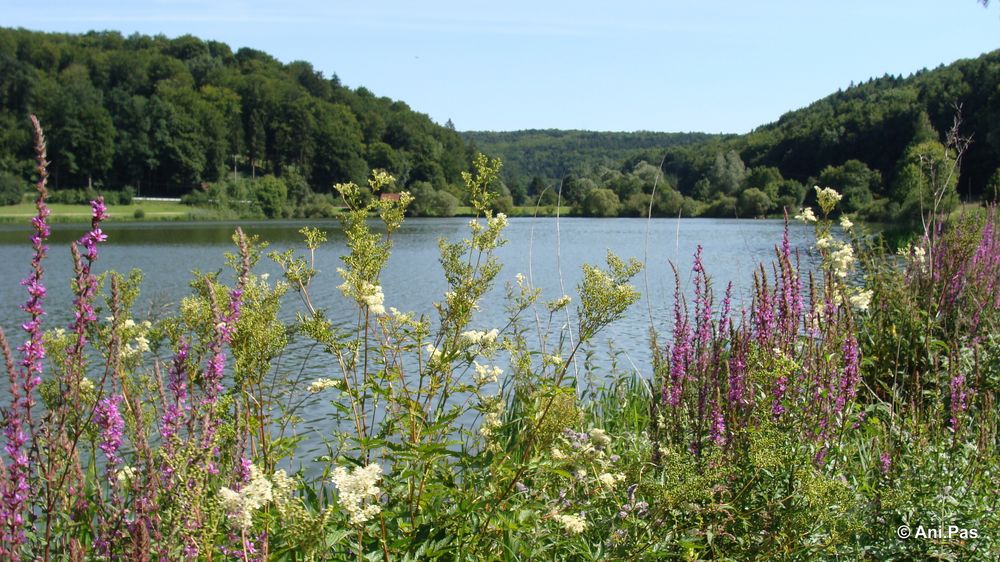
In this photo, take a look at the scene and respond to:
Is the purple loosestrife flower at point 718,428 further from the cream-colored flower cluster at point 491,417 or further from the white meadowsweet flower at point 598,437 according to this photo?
the cream-colored flower cluster at point 491,417

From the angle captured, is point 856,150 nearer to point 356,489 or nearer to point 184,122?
point 184,122

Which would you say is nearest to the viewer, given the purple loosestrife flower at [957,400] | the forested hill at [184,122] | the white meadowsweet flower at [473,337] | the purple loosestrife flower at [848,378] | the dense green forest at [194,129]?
the white meadowsweet flower at [473,337]

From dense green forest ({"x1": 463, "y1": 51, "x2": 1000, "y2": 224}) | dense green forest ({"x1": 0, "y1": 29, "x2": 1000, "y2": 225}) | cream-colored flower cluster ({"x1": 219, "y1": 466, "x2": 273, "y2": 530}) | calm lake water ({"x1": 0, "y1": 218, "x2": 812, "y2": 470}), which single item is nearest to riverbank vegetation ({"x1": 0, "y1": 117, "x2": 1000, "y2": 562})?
cream-colored flower cluster ({"x1": 219, "y1": 466, "x2": 273, "y2": 530})

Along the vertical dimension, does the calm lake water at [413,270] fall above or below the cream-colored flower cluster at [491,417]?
below

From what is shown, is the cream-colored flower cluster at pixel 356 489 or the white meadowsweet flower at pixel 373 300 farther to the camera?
the white meadowsweet flower at pixel 373 300

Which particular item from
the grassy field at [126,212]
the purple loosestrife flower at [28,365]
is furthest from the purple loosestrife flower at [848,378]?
the grassy field at [126,212]

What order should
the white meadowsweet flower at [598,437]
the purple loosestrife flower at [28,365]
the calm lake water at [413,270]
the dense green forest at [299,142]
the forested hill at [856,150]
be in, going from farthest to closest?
the dense green forest at [299,142] < the forested hill at [856,150] < the calm lake water at [413,270] < the white meadowsweet flower at [598,437] < the purple loosestrife flower at [28,365]

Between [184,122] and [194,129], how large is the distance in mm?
1986

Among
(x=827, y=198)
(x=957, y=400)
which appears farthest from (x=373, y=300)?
(x=957, y=400)

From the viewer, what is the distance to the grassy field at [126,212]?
67438mm

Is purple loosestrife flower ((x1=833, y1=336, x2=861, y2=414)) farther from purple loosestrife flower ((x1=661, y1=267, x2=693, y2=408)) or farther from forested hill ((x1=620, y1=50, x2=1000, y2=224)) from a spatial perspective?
forested hill ((x1=620, y1=50, x2=1000, y2=224))

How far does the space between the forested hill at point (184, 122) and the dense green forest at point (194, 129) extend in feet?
0.68

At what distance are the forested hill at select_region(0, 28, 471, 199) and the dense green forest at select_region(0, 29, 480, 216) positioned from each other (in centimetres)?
21

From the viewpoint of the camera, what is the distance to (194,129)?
11006 centimetres
